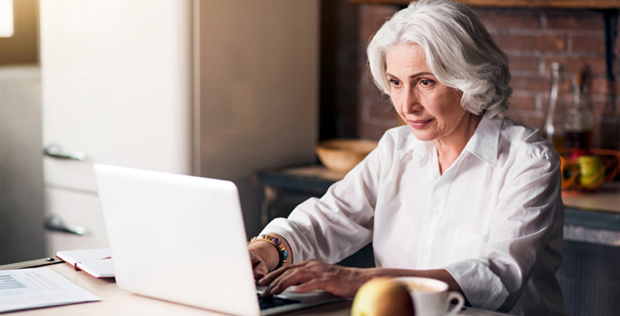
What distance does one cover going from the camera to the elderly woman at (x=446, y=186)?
4.27 feet

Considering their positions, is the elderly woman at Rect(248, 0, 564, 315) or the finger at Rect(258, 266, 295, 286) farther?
the elderly woman at Rect(248, 0, 564, 315)

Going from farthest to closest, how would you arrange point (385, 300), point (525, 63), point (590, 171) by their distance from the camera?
point (525, 63), point (590, 171), point (385, 300)

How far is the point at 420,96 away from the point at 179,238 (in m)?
0.66

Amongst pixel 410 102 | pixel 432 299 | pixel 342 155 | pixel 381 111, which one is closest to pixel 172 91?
pixel 342 155

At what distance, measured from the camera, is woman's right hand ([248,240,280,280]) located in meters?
1.28

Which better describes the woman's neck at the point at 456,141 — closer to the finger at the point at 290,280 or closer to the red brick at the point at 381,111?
the finger at the point at 290,280

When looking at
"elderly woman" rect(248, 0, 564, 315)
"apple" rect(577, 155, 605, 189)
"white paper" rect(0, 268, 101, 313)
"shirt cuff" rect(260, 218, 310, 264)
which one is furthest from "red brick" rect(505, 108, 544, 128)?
"white paper" rect(0, 268, 101, 313)

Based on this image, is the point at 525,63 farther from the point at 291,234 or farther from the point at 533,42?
the point at 291,234

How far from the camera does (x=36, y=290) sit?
113 centimetres

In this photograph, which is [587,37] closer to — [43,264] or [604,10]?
[604,10]

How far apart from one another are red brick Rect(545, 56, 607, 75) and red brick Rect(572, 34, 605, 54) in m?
0.03

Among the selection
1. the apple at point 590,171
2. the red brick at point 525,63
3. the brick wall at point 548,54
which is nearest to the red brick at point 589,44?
the brick wall at point 548,54

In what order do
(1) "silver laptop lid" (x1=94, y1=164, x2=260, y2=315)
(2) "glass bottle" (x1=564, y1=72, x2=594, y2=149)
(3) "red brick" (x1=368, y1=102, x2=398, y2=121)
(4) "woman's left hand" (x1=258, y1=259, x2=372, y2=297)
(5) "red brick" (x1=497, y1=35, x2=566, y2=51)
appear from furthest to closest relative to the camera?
(3) "red brick" (x1=368, y1=102, x2=398, y2=121), (5) "red brick" (x1=497, y1=35, x2=566, y2=51), (2) "glass bottle" (x1=564, y1=72, x2=594, y2=149), (4) "woman's left hand" (x1=258, y1=259, x2=372, y2=297), (1) "silver laptop lid" (x1=94, y1=164, x2=260, y2=315)

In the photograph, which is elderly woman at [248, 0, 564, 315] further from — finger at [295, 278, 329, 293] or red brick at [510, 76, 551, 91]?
red brick at [510, 76, 551, 91]
